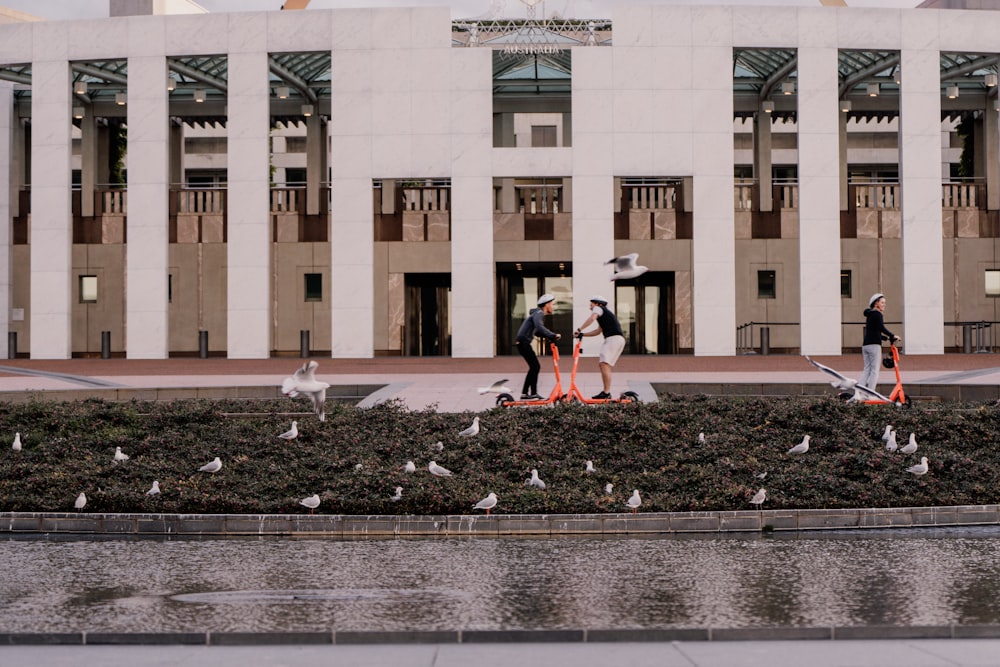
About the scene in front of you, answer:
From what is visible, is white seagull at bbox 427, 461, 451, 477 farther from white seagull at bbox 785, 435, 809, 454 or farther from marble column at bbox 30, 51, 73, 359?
marble column at bbox 30, 51, 73, 359

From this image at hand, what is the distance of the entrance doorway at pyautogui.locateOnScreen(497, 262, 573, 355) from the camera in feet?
130

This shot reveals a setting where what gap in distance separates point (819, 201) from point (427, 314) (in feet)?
44.8

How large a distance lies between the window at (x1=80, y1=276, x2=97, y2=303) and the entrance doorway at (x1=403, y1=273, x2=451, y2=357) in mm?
11007

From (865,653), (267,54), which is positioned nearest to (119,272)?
(267,54)

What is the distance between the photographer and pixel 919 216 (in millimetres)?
34438

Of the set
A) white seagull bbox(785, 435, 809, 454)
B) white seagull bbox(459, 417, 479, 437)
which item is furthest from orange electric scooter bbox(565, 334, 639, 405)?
white seagull bbox(785, 435, 809, 454)

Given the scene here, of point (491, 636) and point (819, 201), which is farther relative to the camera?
point (819, 201)

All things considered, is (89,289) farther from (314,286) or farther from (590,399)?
(590,399)

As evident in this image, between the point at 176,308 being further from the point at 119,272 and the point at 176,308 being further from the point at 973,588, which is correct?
the point at 973,588

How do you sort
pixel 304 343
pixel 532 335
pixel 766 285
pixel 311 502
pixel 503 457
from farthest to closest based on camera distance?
pixel 766 285
pixel 304 343
pixel 532 335
pixel 503 457
pixel 311 502

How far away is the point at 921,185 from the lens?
34.6m

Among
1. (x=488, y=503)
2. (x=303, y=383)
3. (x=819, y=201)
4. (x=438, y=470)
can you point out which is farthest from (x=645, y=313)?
(x=488, y=503)

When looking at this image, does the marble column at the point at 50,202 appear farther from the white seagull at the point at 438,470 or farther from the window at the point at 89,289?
the white seagull at the point at 438,470

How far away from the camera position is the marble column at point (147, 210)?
34781mm
